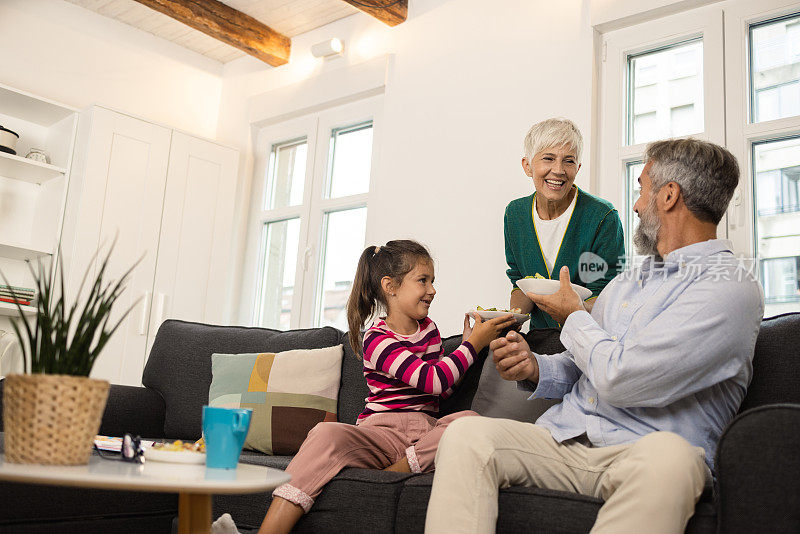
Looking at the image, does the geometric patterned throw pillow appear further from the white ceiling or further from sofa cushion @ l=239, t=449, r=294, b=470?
the white ceiling

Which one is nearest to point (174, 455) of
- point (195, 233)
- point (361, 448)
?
point (361, 448)

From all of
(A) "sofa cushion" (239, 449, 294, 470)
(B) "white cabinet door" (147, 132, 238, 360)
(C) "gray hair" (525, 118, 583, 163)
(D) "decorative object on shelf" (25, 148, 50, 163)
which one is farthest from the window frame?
(D) "decorative object on shelf" (25, 148, 50, 163)

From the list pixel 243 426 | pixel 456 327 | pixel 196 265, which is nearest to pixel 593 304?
pixel 243 426

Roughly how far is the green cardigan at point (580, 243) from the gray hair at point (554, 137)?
0.17m

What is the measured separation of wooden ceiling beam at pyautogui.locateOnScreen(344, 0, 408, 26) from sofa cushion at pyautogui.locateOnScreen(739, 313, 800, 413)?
299cm

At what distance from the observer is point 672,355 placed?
145 cm

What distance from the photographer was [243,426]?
1.17 meters

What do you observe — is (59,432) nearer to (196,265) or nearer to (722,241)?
(722,241)

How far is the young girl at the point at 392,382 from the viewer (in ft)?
5.93

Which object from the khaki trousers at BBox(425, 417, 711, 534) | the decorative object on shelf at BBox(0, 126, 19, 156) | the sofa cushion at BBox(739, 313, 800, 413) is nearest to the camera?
the khaki trousers at BBox(425, 417, 711, 534)

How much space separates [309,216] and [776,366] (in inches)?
133

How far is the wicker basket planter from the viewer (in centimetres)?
103

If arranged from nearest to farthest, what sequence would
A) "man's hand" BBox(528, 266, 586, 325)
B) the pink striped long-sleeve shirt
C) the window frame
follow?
"man's hand" BBox(528, 266, 586, 325), the pink striped long-sleeve shirt, the window frame

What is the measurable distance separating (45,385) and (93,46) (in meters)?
4.26
